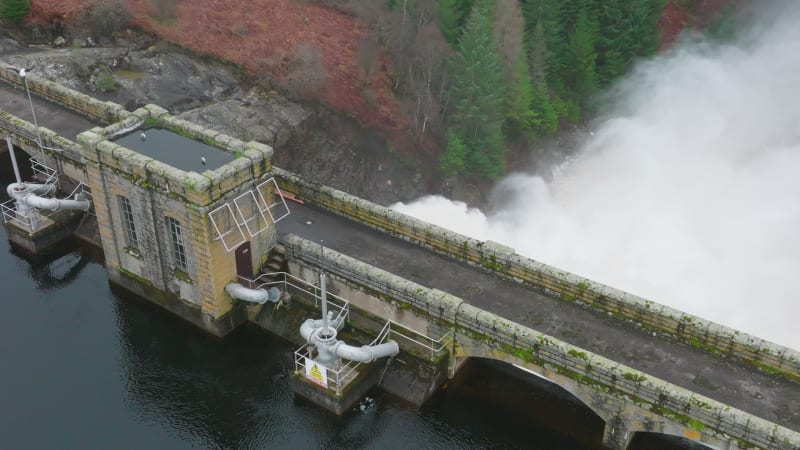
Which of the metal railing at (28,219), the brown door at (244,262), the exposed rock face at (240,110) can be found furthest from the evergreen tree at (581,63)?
the metal railing at (28,219)

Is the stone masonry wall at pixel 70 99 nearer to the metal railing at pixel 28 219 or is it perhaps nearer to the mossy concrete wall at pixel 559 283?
the metal railing at pixel 28 219

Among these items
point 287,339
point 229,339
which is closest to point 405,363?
point 287,339

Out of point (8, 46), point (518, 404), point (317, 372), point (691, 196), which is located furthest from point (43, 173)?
point (691, 196)

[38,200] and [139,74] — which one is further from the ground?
[139,74]

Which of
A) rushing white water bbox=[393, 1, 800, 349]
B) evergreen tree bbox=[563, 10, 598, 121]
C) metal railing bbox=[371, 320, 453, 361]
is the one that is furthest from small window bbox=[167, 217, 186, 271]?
evergreen tree bbox=[563, 10, 598, 121]

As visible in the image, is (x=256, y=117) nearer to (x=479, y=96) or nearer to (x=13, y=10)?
(x=479, y=96)

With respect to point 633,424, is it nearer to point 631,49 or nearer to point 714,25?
point 631,49

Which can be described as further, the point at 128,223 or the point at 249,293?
the point at 128,223
